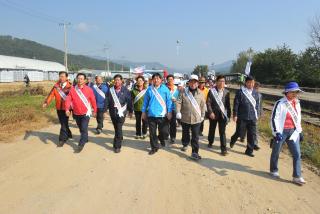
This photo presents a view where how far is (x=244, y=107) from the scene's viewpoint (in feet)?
24.7

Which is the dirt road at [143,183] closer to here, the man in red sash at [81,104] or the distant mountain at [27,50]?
the man in red sash at [81,104]

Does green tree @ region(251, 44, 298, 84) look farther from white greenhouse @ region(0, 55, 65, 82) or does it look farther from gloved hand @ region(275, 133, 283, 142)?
gloved hand @ region(275, 133, 283, 142)

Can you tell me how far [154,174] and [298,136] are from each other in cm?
280

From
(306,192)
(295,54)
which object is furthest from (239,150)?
(295,54)

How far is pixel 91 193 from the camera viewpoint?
5.04 meters

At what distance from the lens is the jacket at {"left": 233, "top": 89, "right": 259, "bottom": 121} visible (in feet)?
24.6

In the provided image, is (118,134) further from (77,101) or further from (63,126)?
(63,126)

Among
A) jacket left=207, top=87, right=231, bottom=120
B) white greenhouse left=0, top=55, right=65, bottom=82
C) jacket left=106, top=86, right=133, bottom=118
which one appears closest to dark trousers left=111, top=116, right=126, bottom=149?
jacket left=106, top=86, right=133, bottom=118

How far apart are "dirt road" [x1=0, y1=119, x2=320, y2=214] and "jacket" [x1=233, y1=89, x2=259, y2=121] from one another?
936 millimetres

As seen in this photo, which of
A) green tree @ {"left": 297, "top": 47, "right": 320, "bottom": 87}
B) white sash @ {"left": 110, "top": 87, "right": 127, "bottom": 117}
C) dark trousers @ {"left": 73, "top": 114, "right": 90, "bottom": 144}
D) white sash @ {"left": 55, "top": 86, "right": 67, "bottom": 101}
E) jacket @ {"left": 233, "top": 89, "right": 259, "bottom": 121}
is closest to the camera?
jacket @ {"left": 233, "top": 89, "right": 259, "bottom": 121}

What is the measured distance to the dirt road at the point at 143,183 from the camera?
4629 mm

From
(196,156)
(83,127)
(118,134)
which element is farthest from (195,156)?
(83,127)

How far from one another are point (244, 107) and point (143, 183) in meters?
3.35

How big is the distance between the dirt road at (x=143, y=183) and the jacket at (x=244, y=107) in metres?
0.94
